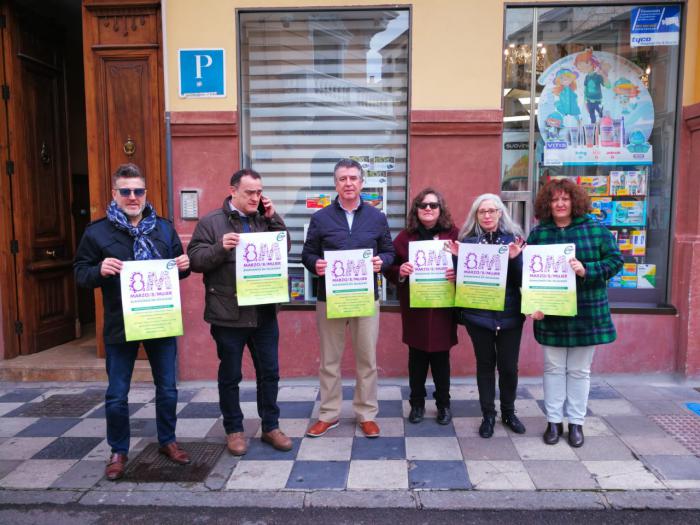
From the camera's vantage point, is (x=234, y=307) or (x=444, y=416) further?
(x=444, y=416)

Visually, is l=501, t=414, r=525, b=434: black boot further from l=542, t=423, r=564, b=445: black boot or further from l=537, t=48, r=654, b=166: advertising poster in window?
l=537, t=48, r=654, b=166: advertising poster in window

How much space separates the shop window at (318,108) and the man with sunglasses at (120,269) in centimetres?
215

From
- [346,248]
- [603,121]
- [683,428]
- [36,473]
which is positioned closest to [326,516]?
[346,248]

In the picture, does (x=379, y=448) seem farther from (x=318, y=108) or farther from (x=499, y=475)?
(x=318, y=108)

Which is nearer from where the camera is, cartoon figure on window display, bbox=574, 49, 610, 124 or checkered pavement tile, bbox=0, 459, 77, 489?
checkered pavement tile, bbox=0, 459, 77, 489

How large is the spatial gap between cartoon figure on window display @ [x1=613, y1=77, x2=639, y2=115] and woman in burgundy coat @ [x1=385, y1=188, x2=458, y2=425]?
266 cm

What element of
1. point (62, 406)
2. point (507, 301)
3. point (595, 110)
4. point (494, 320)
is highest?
point (595, 110)

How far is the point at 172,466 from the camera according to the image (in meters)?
3.92

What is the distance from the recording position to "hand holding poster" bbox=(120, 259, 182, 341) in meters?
3.57

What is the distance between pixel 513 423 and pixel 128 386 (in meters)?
2.88

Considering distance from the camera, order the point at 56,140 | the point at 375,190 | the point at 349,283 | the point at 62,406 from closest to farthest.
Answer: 1. the point at 349,283
2. the point at 62,406
3. the point at 375,190
4. the point at 56,140

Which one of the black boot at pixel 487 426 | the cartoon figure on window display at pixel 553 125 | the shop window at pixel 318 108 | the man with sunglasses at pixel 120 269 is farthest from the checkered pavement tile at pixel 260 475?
the cartoon figure on window display at pixel 553 125

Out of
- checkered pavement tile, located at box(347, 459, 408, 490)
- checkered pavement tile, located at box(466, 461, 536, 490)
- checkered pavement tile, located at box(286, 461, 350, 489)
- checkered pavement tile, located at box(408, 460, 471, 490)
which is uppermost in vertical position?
checkered pavement tile, located at box(466, 461, 536, 490)

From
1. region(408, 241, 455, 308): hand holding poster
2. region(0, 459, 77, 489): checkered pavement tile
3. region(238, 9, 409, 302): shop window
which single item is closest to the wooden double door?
region(238, 9, 409, 302): shop window
